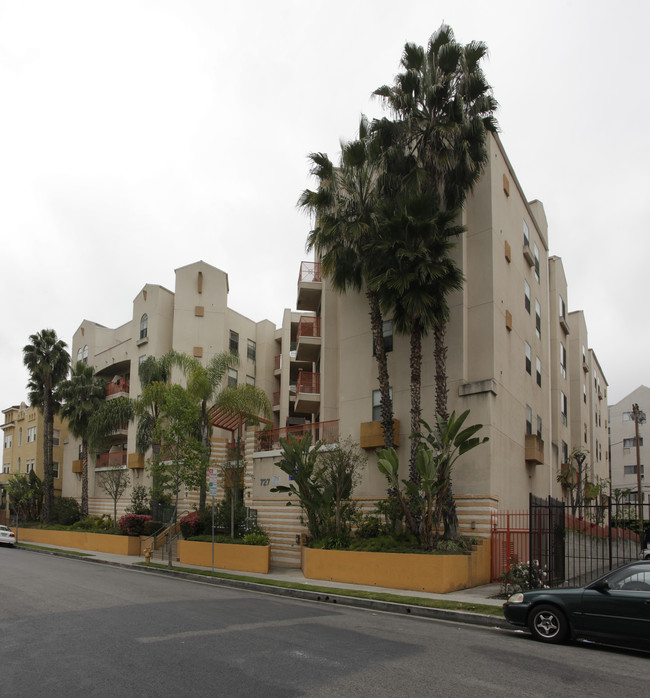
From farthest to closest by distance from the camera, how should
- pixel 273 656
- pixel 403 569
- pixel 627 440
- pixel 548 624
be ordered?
pixel 627 440 → pixel 403 569 → pixel 548 624 → pixel 273 656

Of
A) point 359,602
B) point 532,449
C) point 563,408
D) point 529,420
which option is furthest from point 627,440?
point 359,602

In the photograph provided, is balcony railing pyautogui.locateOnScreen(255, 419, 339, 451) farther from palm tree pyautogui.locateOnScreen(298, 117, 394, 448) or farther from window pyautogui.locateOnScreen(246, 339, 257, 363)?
window pyautogui.locateOnScreen(246, 339, 257, 363)

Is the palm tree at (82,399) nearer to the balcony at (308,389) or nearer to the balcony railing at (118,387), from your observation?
the balcony railing at (118,387)

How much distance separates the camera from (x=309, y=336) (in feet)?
94.2

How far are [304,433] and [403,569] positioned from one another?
26.7 ft

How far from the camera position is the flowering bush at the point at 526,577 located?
14516mm

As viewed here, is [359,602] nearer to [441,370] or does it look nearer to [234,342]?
[441,370]

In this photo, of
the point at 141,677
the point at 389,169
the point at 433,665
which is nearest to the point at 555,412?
the point at 389,169

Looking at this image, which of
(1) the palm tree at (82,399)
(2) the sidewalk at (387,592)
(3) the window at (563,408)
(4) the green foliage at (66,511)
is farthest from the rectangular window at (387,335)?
(4) the green foliage at (66,511)

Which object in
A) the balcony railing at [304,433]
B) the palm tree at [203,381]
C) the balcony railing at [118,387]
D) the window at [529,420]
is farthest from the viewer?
the balcony railing at [118,387]

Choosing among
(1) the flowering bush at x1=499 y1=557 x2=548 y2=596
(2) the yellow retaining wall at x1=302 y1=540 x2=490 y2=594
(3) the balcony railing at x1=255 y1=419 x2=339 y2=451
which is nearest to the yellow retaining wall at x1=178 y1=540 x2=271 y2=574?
(2) the yellow retaining wall at x1=302 y1=540 x2=490 y2=594

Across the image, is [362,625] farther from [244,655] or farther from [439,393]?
[439,393]

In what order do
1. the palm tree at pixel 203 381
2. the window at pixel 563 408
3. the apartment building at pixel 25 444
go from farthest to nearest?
1. the apartment building at pixel 25 444
2. the window at pixel 563 408
3. the palm tree at pixel 203 381

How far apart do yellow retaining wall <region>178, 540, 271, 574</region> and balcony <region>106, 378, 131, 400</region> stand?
2047 cm
